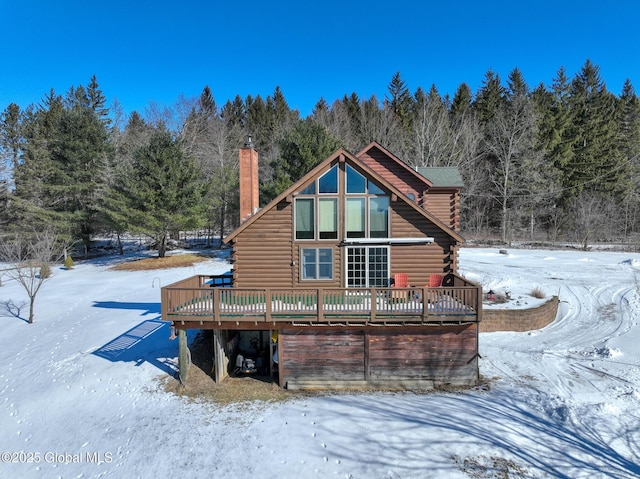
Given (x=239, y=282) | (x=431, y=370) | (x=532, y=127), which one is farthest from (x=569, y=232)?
(x=239, y=282)

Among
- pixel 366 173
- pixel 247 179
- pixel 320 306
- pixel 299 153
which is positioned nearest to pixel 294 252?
pixel 320 306

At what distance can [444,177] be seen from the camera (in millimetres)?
20047

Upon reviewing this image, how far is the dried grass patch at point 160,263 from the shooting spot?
96.9 feet

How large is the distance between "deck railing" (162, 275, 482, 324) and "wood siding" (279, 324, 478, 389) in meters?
0.81

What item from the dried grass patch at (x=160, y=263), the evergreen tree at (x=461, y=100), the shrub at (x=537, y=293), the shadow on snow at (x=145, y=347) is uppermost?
the evergreen tree at (x=461, y=100)

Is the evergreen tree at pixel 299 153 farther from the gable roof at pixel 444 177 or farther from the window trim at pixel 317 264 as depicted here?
the window trim at pixel 317 264

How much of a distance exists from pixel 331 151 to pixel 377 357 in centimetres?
2305

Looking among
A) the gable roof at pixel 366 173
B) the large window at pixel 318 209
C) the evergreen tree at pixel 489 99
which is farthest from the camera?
the evergreen tree at pixel 489 99

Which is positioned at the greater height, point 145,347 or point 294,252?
point 294,252

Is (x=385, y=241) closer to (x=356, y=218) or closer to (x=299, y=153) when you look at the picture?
(x=356, y=218)

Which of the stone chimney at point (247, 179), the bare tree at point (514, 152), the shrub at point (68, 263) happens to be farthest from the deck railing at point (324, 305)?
the bare tree at point (514, 152)

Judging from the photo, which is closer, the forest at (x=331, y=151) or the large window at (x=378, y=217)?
the large window at (x=378, y=217)

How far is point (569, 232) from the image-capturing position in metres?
40.8

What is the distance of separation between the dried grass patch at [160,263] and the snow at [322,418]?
508 inches
